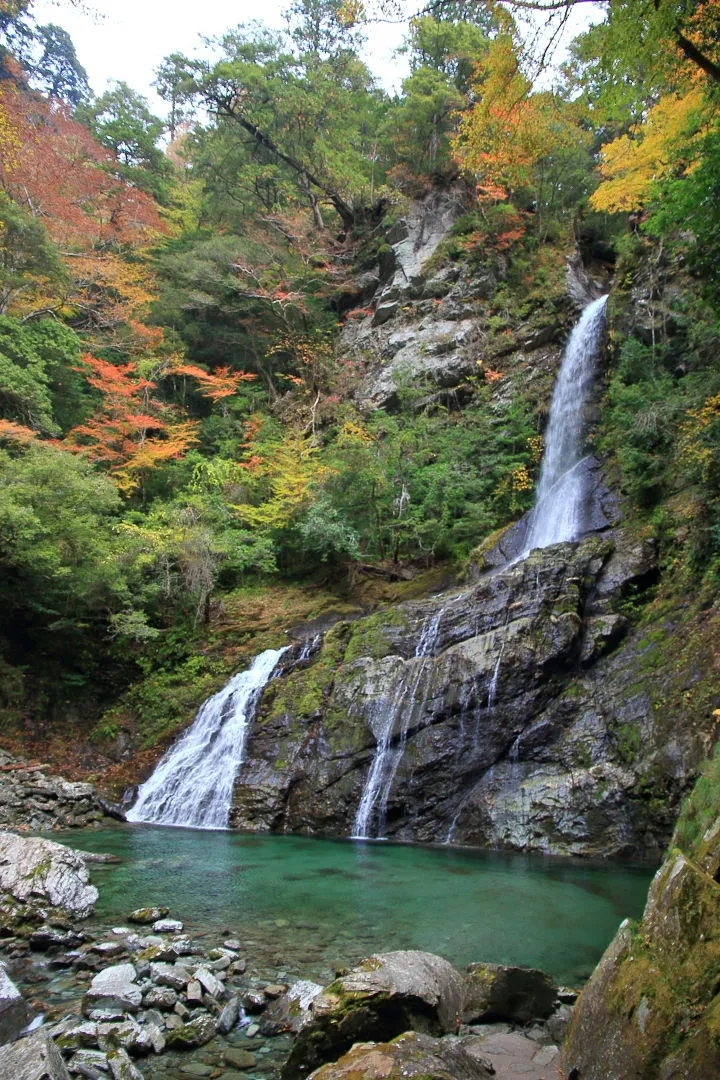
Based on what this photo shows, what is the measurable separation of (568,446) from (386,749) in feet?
34.6

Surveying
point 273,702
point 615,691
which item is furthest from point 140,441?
point 615,691

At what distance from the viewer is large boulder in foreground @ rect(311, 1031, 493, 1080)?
259cm

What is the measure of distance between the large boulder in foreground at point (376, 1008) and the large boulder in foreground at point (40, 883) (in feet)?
11.0

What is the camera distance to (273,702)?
12.8m

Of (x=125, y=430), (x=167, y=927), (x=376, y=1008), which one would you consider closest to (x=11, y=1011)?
(x=167, y=927)

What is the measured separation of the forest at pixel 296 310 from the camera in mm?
9820

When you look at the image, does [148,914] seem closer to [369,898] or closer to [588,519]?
[369,898]

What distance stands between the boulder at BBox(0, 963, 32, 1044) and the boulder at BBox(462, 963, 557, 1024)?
2741mm

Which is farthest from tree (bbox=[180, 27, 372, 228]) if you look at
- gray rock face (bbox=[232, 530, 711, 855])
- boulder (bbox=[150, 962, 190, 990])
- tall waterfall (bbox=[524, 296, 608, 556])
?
boulder (bbox=[150, 962, 190, 990])

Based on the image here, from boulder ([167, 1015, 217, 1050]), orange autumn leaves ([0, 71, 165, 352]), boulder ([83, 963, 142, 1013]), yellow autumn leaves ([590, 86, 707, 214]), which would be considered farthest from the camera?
orange autumn leaves ([0, 71, 165, 352])

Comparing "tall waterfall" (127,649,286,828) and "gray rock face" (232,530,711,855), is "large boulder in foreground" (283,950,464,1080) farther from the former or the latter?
"tall waterfall" (127,649,286,828)

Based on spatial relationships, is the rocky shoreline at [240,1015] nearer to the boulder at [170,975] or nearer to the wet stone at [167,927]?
the boulder at [170,975]

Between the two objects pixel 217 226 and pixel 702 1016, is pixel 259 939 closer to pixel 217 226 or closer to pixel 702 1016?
pixel 702 1016

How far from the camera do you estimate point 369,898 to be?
262 inches
